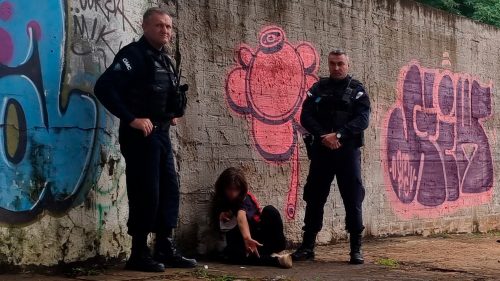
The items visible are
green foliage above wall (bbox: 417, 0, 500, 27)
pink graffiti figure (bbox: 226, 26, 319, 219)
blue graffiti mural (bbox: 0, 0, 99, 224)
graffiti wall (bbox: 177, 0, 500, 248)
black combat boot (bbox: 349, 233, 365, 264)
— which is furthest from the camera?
green foliage above wall (bbox: 417, 0, 500, 27)

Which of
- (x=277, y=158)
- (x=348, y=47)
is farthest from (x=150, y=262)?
(x=348, y=47)

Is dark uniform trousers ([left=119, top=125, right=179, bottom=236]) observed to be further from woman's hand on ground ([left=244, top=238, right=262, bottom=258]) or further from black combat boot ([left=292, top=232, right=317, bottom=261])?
black combat boot ([left=292, top=232, right=317, bottom=261])

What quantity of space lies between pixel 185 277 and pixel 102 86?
1389 millimetres

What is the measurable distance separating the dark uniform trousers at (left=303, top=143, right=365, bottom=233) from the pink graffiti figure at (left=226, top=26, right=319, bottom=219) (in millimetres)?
755

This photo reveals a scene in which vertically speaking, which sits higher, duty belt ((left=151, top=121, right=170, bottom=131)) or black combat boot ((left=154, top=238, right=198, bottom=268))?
duty belt ((left=151, top=121, right=170, bottom=131))

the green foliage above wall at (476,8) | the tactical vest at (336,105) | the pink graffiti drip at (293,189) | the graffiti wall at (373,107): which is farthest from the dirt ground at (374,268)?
the green foliage above wall at (476,8)

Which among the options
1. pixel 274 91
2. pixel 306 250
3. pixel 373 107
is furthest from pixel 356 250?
pixel 373 107

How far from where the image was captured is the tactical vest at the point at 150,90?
4965 mm

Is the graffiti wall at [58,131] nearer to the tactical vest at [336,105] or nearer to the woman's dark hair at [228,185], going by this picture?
the woman's dark hair at [228,185]

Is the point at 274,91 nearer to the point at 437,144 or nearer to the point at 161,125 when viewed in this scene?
the point at 161,125

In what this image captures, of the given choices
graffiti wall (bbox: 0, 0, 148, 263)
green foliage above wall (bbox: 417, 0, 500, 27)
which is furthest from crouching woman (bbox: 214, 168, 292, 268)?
green foliage above wall (bbox: 417, 0, 500, 27)

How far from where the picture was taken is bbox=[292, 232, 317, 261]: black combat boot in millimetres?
6012

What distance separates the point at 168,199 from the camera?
5.11 metres

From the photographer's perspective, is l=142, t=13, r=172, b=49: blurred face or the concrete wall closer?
the concrete wall
